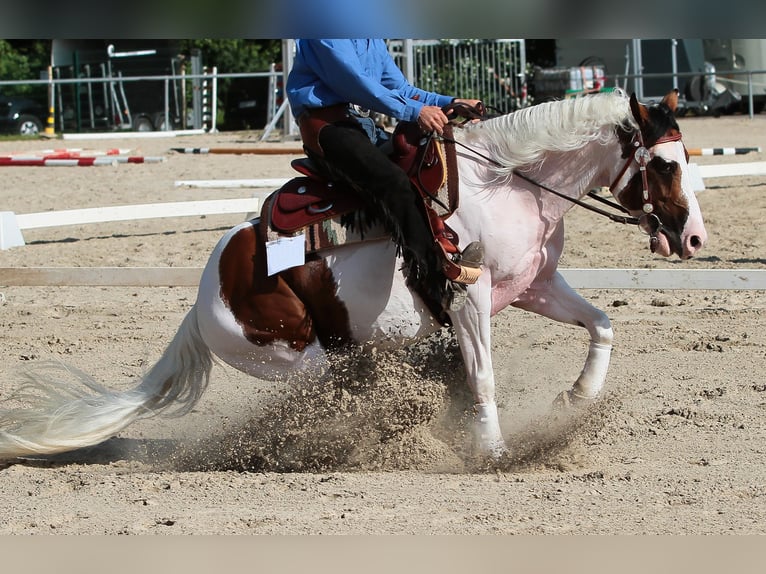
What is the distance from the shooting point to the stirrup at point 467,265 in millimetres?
4086

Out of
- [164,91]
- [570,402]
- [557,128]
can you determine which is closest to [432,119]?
[557,128]

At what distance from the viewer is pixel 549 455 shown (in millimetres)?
4426

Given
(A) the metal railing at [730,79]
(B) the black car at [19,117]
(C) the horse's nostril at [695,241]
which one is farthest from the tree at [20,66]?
(C) the horse's nostril at [695,241]

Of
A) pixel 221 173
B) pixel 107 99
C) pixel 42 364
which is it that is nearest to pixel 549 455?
pixel 42 364

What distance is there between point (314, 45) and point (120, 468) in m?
2.09

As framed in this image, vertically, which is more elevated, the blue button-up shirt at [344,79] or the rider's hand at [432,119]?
the blue button-up shirt at [344,79]

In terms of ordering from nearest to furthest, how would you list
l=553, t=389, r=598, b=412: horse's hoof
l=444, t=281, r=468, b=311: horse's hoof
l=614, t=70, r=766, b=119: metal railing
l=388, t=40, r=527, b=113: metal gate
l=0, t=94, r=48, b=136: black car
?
1. l=444, t=281, r=468, b=311: horse's hoof
2. l=553, t=389, r=598, b=412: horse's hoof
3. l=614, t=70, r=766, b=119: metal railing
4. l=388, t=40, r=527, b=113: metal gate
5. l=0, t=94, r=48, b=136: black car

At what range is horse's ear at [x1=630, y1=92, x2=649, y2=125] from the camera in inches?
165

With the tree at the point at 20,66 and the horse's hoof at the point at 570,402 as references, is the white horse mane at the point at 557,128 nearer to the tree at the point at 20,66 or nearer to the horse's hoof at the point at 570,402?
the horse's hoof at the point at 570,402

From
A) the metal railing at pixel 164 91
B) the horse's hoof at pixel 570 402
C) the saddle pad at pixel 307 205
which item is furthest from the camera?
the metal railing at pixel 164 91

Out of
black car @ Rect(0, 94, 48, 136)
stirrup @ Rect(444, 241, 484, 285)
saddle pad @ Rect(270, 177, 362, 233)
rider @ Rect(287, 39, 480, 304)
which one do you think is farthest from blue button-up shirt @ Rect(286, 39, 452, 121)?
black car @ Rect(0, 94, 48, 136)

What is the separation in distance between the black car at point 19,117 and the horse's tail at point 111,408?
70.4 ft

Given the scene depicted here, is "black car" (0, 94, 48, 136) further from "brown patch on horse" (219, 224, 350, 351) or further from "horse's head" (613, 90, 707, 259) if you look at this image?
"horse's head" (613, 90, 707, 259)

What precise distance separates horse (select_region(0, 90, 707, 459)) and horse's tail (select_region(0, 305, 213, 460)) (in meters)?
0.13
